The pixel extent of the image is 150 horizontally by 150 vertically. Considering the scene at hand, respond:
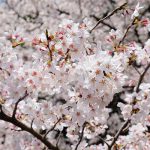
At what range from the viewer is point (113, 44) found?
4309 millimetres

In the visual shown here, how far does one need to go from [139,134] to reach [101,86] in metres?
1.77

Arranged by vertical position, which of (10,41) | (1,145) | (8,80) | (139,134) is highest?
(10,41)

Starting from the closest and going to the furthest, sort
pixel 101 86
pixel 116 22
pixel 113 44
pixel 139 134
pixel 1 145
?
pixel 101 86 < pixel 113 44 < pixel 139 134 < pixel 1 145 < pixel 116 22

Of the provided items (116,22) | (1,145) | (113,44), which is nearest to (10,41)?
(113,44)

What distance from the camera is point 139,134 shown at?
16.0ft

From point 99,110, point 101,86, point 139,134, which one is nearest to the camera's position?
point 101,86

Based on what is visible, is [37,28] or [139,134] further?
[37,28]

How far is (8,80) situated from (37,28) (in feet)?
21.6

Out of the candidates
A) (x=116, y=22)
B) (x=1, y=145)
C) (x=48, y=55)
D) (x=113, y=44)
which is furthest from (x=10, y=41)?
(x=116, y=22)

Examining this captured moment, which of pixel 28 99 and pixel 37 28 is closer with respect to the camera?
pixel 28 99

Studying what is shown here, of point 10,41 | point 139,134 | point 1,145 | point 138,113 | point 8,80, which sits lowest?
point 1,145

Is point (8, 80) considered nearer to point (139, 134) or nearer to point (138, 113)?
point (138, 113)

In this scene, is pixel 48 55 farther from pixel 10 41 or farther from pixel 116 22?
pixel 116 22

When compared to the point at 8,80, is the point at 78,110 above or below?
below
